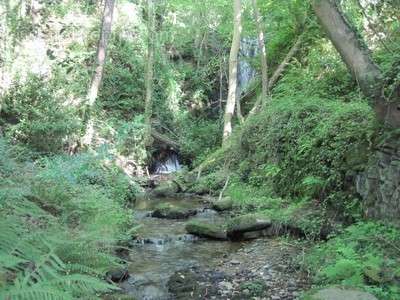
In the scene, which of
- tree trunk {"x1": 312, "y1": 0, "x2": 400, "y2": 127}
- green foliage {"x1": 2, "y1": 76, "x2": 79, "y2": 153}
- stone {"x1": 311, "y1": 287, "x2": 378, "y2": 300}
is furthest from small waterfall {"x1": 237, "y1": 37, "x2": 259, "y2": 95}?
stone {"x1": 311, "y1": 287, "x2": 378, "y2": 300}

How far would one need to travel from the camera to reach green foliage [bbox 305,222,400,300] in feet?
16.4

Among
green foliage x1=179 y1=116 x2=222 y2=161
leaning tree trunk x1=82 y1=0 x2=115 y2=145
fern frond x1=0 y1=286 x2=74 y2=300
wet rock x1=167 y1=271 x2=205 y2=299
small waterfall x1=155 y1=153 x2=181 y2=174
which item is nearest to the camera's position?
fern frond x1=0 y1=286 x2=74 y2=300

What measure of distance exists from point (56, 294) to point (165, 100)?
1811cm

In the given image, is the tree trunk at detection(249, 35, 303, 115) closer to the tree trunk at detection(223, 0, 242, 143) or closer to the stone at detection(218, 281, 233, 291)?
the tree trunk at detection(223, 0, 242, 143)

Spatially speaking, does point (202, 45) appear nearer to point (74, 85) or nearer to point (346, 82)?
point (74, 85)

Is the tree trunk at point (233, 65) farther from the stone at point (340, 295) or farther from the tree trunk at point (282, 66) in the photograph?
the stone at point (340, 295)

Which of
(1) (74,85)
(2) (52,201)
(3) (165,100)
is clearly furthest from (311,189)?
(3) (165,100)

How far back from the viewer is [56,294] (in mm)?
2152

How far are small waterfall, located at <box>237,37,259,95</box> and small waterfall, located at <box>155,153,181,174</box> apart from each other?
4.06 m

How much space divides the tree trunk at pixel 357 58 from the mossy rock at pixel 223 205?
4946 millimetres

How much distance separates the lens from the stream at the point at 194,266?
596 centimetres

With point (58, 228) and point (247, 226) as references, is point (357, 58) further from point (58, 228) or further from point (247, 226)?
point (58, 228)

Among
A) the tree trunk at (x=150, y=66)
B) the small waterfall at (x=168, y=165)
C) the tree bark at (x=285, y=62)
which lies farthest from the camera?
the small waterfall at (x=168, y=165)

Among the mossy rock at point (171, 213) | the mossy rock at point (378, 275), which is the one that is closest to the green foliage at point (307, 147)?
the mossy rock at point (171, 213)
